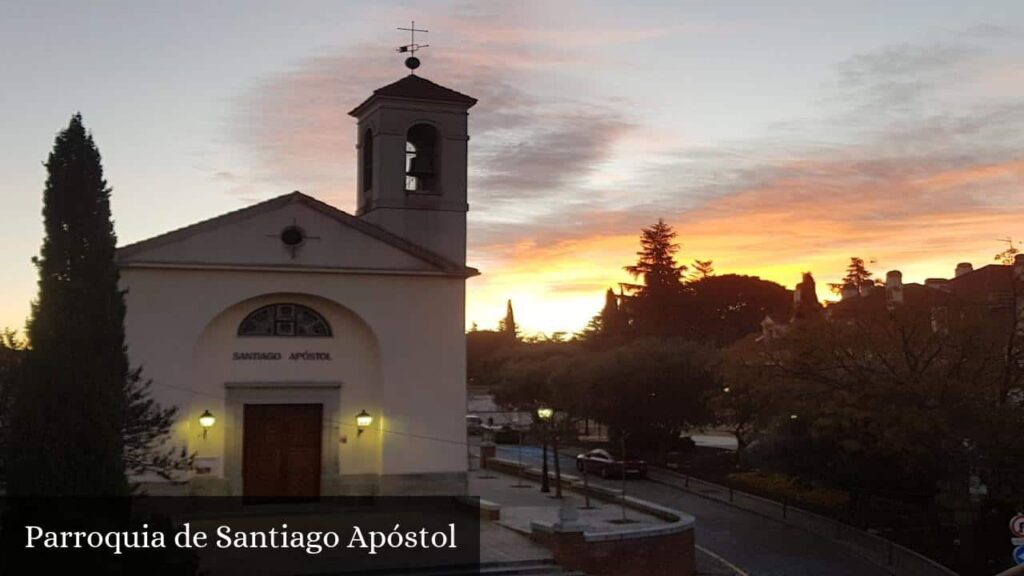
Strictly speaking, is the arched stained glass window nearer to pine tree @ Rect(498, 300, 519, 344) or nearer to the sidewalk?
the sidewalk

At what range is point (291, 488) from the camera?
24109 millimetres

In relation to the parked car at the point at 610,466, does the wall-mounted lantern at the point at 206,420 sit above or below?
above

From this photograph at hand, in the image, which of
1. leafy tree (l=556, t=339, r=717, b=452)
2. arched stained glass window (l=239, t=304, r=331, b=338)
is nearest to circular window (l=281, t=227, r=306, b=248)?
arched stained glass window (l=239, t=304, r=331, b=338)

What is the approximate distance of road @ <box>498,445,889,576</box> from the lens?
2372 centimetres

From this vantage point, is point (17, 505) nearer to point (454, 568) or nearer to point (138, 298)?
point (454, 568)

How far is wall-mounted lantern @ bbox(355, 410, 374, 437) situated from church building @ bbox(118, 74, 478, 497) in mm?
53

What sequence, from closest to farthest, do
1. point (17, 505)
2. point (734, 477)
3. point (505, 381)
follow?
point (17, 505), point (734, 477), point (505, 381)

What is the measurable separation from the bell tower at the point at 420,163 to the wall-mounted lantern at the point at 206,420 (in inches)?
235

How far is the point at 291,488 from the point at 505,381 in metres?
40.8

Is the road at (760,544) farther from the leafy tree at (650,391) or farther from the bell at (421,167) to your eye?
the bell at (421,167)

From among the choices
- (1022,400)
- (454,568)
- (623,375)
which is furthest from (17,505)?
(623,375)

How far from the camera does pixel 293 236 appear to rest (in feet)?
78.4

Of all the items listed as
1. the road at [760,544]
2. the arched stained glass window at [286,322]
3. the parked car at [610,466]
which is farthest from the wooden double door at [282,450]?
the parked car at [610,466]

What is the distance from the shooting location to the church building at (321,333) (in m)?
23.0
